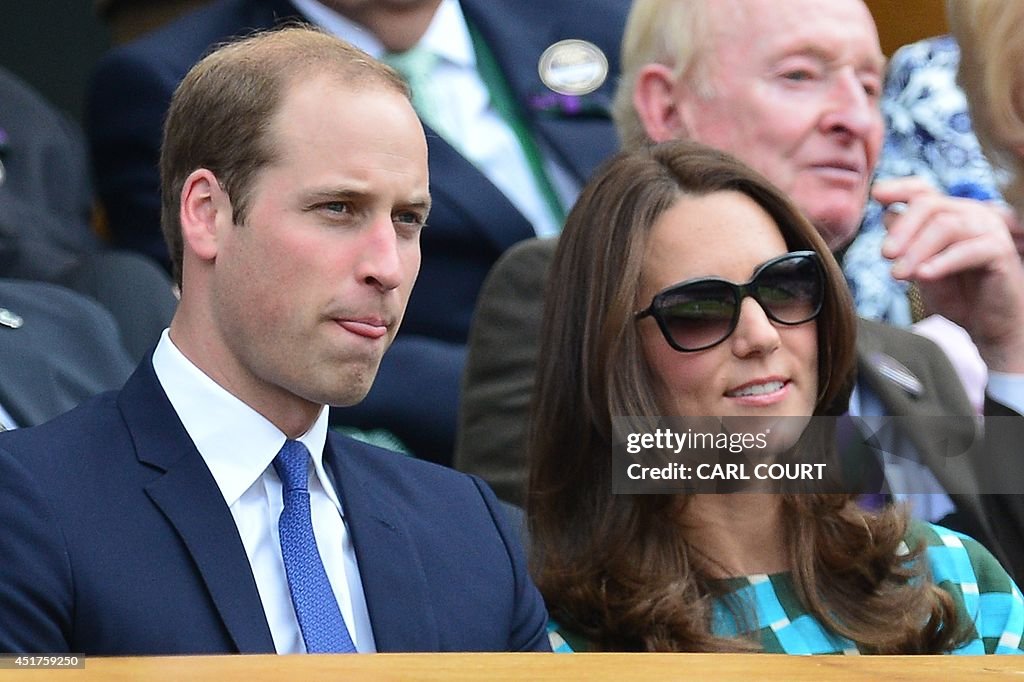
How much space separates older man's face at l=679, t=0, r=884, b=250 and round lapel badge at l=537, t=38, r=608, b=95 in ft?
1.14

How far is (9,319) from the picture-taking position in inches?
88.6

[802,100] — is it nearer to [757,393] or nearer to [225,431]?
[757,393]

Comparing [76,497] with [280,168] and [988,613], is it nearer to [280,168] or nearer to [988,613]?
[280,168]

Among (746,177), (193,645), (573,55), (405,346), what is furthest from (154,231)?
(193,645)

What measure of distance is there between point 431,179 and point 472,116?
203 millimetres

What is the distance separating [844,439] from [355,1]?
1.11 m

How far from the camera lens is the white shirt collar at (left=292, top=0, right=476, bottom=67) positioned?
2811 millimetres

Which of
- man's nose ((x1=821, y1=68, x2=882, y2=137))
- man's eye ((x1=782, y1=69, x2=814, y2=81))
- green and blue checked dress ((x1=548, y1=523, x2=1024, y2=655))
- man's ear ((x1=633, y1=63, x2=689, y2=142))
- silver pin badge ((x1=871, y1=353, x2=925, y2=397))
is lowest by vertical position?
green and blue checked dress ((x1=548, y1=523, x2=1024, y2=655))

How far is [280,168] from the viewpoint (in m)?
1.77

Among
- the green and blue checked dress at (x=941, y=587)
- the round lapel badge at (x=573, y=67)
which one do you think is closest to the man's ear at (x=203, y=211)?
the green and blue checked dress at (x=941, y=587)

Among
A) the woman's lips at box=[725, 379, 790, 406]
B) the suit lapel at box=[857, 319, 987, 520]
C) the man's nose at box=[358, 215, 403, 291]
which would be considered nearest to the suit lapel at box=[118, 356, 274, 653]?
the man's nose at box=[358, 215, 403, 291]

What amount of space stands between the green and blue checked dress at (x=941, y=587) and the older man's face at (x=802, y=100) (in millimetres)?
576

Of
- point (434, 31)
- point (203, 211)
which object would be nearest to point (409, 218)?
point (203, 211)

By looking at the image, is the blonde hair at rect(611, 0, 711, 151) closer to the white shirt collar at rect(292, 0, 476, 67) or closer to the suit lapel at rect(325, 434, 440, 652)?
the white shirt collar at rect(292, 0, 476, 67)
